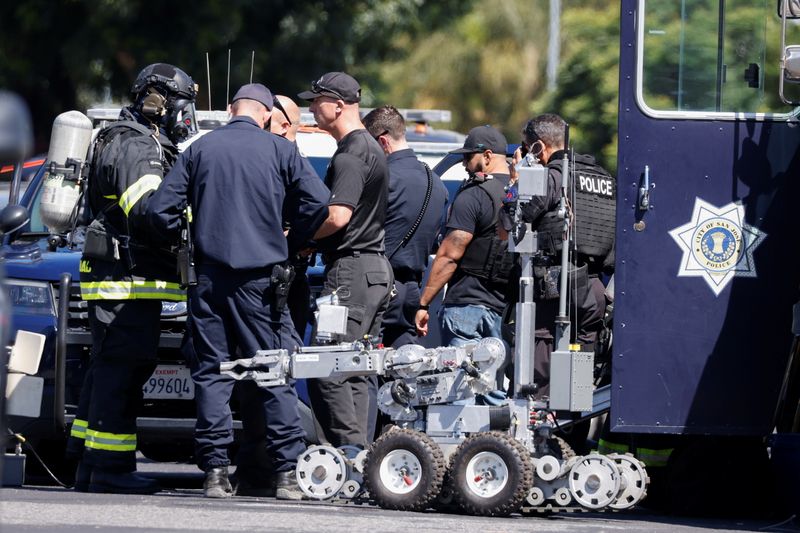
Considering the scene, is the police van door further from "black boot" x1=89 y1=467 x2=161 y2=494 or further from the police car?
"black boot" x1=89 y1=467 x2=161 y2=494

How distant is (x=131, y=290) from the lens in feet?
26.1

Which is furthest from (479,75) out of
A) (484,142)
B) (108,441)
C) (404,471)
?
(404,471)

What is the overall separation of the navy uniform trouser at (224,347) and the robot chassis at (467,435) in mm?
188

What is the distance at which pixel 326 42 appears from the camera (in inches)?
889

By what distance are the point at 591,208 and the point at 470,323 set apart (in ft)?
3.08

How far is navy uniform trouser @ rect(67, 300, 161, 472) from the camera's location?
7.95 metres

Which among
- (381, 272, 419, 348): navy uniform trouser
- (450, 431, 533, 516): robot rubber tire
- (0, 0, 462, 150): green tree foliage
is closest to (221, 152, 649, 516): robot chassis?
(450, 431, 533, 516): robot rubber tire

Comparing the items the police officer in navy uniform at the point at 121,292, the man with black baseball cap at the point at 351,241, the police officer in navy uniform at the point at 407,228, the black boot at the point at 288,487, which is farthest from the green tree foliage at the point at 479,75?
the black boot at the point at 288,487

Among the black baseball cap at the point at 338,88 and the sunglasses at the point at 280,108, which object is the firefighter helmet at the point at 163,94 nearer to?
the sunglasses at the point at 280,108

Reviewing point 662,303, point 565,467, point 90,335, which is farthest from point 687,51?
point 90,335

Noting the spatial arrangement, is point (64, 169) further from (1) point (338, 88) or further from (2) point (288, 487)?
(2) point (288, 487)

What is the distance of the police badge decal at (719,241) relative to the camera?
745 centimetres

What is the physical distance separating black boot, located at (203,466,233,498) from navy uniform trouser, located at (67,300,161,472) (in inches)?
19.1

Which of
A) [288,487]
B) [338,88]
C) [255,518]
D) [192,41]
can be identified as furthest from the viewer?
[192,41]
